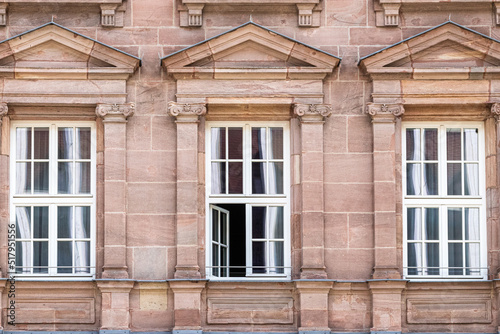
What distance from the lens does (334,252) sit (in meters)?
21.1

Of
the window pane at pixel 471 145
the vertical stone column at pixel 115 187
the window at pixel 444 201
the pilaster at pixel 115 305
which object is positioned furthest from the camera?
the window pane at pixel 471 145

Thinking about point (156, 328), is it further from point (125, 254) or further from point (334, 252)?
A: point (334, 252)

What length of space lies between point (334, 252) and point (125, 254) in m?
3.19

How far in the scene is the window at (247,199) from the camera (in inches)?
842

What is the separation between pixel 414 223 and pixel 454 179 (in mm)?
940

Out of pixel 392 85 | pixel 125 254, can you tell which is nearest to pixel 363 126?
pixel 392 85

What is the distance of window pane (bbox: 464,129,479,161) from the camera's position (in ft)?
70.9

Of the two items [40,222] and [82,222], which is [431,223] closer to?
[82,222]

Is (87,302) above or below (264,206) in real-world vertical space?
below

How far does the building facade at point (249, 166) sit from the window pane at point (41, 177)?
5 centimetres

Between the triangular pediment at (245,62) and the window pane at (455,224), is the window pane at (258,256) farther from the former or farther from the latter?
the window pane at (455,224)

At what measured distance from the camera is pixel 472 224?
21.5 metres

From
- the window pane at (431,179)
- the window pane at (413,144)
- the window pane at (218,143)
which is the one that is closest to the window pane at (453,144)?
the window pane at (431,179)

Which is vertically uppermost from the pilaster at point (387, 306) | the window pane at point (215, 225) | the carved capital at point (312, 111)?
the carved capital at point (312, 111)
